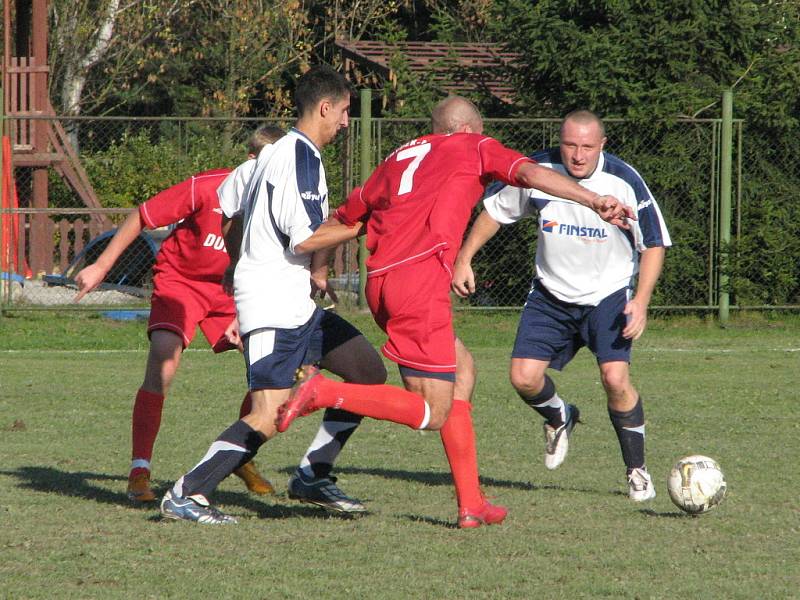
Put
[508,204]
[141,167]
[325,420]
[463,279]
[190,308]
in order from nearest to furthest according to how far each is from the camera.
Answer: [325,420], [463,279], [190,308], [508,204], [141,167]

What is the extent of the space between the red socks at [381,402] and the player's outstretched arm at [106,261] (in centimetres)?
123

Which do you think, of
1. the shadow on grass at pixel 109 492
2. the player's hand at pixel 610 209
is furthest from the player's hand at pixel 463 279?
the player's hand at pixel 610 209

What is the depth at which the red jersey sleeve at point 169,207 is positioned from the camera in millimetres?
6258

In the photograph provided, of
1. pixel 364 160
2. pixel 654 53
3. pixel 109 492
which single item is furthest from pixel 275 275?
pixel 654 53

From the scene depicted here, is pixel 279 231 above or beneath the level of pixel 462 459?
above

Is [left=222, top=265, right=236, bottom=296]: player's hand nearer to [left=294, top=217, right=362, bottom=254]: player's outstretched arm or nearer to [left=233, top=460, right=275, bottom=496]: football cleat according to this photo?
[left=294, top=217, right=362, bottom=254]: player's outstretched arm

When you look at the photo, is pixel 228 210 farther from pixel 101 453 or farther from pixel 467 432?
pixel 101 453

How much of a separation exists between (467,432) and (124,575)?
1.67 metres

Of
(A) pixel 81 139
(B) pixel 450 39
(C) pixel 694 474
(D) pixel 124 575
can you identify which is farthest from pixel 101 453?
(A) pixel 81 139

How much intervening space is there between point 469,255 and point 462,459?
1.43 m

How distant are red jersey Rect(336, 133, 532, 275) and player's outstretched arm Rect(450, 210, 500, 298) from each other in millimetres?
879

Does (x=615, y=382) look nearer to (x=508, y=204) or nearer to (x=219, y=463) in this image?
(x=508, y=204)

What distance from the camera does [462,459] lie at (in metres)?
5.68

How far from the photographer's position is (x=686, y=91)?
1558 centimetres
